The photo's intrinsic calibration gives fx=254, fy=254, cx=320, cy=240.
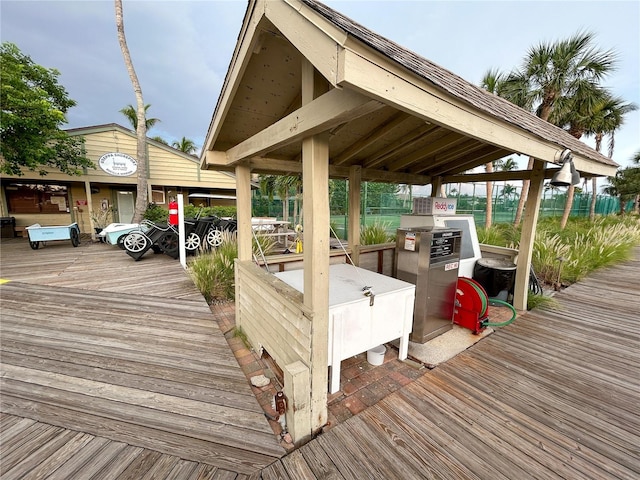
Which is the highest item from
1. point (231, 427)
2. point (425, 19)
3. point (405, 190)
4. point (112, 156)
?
point (425, 19)

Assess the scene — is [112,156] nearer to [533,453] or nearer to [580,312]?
[533,453]

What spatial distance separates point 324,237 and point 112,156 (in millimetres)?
11756

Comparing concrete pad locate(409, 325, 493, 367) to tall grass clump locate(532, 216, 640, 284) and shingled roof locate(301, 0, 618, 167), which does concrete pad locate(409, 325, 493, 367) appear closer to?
shingled roof locate(301, 0, 618, 167)

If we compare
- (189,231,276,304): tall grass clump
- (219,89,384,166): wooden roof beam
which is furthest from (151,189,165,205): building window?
(219,89,384,166): wooden roof beam

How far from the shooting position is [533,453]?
5.18ft

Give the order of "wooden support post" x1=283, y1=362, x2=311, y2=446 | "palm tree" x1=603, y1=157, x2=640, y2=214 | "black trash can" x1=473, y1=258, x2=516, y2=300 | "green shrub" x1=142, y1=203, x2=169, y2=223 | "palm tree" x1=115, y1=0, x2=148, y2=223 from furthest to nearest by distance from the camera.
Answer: "palm tree" x1=603, y1=157, x2=640, y2=214, "green shrub" x1=142, y1=203, x2=169, y2=223, "palm tree" x1=115, y1=0, x2=148, y2=223, "black trash can" x1=473, y1=258, x2=516, y2=300, "wooden support post" x1=283, y1=362, x2=311, y2=446

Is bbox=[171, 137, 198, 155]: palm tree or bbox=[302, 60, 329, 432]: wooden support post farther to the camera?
bbox=[171, 137, 198, 155]: palm tree

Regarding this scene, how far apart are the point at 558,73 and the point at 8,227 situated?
19.3m

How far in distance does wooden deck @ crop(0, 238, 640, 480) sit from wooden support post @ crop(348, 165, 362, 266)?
1656 millimetres

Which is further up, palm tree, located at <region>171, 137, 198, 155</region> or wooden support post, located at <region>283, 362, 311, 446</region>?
palm tree, located at <region>171, 137, 198, 155</region>

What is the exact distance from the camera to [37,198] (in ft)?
32.2

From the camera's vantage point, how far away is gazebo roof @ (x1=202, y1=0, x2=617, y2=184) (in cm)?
106

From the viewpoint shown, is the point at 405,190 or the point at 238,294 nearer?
the point at 238,294

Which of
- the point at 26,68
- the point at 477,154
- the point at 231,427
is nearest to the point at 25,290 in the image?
the point at 231,427
